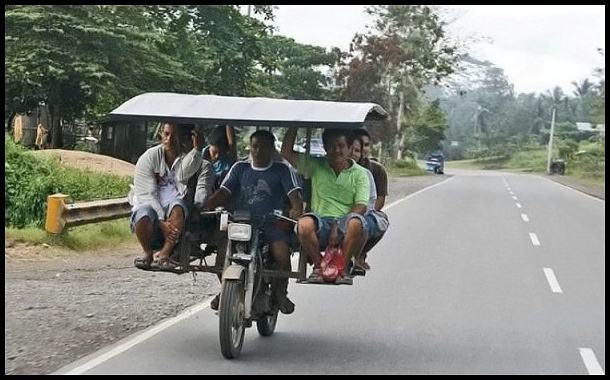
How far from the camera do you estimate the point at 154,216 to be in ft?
24.8

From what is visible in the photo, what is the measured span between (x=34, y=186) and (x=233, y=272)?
27.0 ft

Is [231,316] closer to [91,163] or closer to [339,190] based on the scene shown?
[339,190]

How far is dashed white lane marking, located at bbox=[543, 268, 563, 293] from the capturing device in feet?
39.2

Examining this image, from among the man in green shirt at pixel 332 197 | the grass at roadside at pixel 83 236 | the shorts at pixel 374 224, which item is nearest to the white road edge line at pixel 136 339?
the man in green shirt at pixel 332 197

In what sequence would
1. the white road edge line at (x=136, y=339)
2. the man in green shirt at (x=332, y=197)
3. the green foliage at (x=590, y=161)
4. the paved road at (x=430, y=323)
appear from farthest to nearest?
the green foliage at (x=590, y=161)
the man in green shirt at (x=332, y=197)
the paved road at (x=430, y=323)
the white road edge line at (x=136, y=339)

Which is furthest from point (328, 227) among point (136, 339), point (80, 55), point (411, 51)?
point (411, 51)

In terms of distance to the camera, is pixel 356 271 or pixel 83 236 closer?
pixel 356 271

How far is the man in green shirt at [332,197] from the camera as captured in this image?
295 inches

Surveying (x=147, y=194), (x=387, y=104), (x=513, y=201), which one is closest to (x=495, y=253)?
(x=147, y=194)

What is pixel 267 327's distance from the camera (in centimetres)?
845

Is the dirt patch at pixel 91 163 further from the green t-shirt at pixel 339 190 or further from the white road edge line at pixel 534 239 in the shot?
the green t-shirt at pixel 339 190

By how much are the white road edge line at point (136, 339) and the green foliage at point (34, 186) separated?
502cm

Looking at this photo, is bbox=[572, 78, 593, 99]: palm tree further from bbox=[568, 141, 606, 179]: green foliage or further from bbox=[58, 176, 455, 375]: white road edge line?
bbox=[58, 176, 455, 375]: white road edge line
